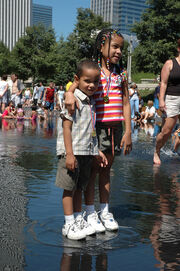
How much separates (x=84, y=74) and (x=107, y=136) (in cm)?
59

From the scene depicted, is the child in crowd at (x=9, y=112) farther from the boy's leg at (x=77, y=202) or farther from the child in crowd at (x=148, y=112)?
the boy's leg at (x=77, y=202)

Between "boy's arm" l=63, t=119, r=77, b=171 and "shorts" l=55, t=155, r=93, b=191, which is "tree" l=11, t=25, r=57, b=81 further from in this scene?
"boy's arm" l=63, t=119, r=77, b=171

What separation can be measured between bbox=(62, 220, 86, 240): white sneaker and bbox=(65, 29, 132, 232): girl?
245mm

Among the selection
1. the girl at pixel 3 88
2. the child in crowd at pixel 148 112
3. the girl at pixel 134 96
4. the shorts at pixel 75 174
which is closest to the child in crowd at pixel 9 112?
the girl at pixel 3 88

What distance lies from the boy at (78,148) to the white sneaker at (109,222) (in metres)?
0.21

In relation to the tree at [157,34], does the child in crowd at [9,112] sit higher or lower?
lower

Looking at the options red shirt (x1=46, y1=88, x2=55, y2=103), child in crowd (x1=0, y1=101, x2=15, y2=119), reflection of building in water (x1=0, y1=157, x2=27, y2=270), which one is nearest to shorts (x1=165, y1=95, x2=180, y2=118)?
reflection of building in water (x1=0, y1=157, x2=27, y2=270)

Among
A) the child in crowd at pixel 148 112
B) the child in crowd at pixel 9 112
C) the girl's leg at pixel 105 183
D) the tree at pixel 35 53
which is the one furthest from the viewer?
the tree at pixel 35 53

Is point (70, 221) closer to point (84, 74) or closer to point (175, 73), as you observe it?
point (84, 74)

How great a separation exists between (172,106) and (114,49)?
10.1 feet

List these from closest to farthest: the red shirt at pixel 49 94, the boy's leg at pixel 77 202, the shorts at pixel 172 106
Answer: the boy's leg at pixel 77 202 → the shorts at pixel 172 106 → the red shirt at pixel 49 94

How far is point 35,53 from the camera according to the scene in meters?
61.7

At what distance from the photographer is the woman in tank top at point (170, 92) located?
21.3ft

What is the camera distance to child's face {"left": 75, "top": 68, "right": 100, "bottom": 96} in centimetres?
342
